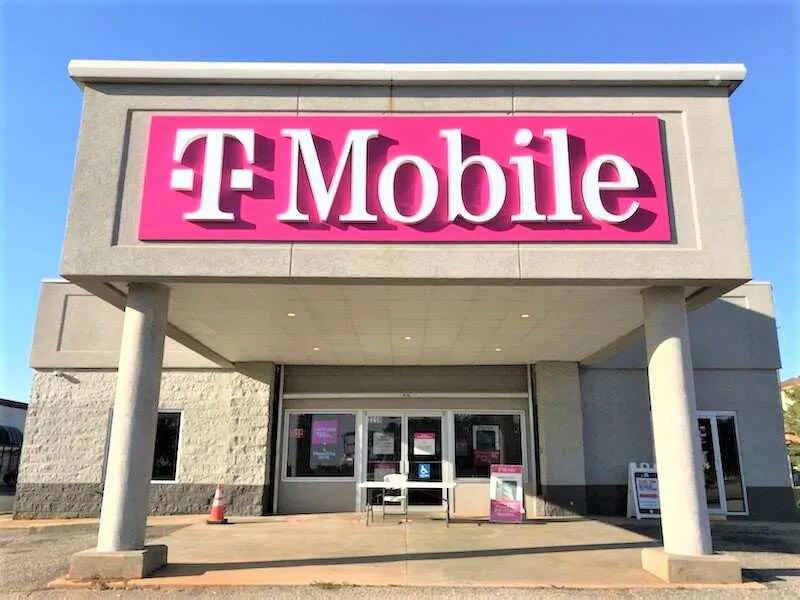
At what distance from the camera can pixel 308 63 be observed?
909cm

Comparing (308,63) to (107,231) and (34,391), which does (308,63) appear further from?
(34,391)

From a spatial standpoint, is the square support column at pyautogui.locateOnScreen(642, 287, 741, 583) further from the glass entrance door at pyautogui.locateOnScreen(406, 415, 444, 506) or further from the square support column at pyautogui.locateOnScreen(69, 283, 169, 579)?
the glass entrance door at pyautogui.locateOnScreen(406, 415, 444, 506)

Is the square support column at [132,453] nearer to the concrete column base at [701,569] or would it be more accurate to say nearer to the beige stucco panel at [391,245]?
the beige stucco panel at [391,245]

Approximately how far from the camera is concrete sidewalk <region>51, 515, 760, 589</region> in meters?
7.82

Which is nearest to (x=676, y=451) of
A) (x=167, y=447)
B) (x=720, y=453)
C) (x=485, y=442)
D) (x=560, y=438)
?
(x=560, y=438)

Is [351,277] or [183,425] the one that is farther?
[183,425]

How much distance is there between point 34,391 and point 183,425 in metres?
3.74

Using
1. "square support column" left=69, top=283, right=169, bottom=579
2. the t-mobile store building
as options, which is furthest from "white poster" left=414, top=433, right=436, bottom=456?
"square support column" left=69, top=283, right=169, bottom=579

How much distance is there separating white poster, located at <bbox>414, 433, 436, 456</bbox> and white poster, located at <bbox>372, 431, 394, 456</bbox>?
1.99 ft

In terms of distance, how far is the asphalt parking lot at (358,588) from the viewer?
7.16 meters

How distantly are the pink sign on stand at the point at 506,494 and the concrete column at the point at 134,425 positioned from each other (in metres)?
7.77

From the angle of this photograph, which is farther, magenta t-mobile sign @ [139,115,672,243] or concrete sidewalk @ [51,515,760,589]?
magenta t-mobile sign @ [139,115,672,243]

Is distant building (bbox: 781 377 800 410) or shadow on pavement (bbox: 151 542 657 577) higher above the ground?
distant building (bbox: 781 377 800 410)

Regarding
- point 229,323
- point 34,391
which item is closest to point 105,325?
point 34,391
